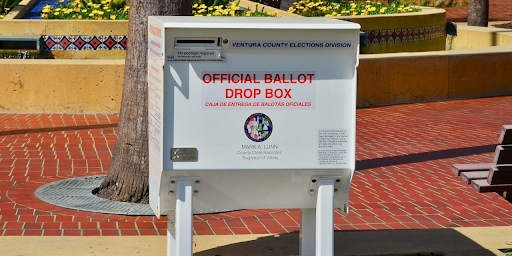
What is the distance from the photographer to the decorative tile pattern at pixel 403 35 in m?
16.5

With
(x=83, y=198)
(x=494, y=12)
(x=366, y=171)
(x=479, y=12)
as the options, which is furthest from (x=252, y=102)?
(x=494, y=12)

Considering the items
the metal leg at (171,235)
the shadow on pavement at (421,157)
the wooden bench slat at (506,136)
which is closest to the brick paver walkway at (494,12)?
the shadow on pavement at (421,157)

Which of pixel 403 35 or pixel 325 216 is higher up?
A: pixel 325 216

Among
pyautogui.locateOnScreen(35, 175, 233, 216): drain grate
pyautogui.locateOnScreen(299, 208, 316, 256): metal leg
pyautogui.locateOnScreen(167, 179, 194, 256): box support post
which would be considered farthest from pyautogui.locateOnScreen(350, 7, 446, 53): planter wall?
pyautogui.locateOnScreen(167, 179, 194, 256): box support post

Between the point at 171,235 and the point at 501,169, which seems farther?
the point at 501,169

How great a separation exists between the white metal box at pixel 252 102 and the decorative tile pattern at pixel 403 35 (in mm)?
11764

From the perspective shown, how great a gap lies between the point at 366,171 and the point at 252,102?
3996mm

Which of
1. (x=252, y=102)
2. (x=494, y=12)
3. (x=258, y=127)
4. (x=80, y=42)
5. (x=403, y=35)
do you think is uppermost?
(x=252, y=102)

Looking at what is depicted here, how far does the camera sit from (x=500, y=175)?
5312 mm

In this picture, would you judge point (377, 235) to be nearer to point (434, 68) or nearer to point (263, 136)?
point (263, 136)

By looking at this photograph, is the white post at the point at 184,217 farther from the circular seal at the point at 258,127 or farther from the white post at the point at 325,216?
the white post at the point at 325,216

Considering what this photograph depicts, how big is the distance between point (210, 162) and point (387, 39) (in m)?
12.5

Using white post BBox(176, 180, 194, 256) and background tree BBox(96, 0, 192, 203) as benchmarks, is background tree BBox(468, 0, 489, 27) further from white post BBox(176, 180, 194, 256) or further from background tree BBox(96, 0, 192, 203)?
white post BBox(176, 180, 194, 256)

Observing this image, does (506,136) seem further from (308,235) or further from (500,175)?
(308,235)
